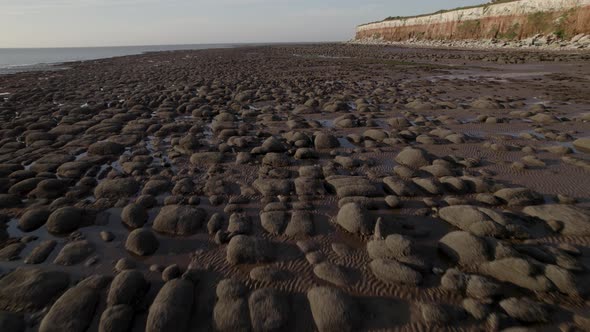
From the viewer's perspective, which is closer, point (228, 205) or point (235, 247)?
point (235, 247)

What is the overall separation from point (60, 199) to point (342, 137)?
7620mm

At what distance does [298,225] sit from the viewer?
5.03m

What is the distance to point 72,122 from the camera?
37.7 ft

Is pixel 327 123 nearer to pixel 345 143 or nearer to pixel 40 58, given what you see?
pixel 345 143

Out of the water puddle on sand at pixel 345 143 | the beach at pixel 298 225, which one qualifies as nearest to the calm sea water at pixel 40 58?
the beach at pixel 298 225

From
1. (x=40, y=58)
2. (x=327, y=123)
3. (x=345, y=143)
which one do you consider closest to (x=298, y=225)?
(x=345, y=143)

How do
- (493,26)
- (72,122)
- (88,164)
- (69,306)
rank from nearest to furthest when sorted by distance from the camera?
(69,306)
(88,164)
(72,122)
(493,26)

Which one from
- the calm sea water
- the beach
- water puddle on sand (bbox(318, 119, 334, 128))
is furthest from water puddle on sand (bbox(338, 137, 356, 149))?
the calm sea water

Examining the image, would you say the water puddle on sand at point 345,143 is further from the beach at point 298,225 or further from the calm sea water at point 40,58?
the calm sea water at point 40,58

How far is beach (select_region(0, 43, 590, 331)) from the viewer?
344 centimetres

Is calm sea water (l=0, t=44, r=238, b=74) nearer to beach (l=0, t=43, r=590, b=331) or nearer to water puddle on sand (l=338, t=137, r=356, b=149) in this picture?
beach (l=0, t=43, r=590, b=331)

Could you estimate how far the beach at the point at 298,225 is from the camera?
3.44 m

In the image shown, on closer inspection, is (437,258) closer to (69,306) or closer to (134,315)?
A: (134,315)

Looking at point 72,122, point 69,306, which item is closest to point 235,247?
point 69,306
